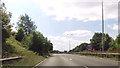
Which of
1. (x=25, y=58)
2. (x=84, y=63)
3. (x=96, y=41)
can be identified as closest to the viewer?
(x=84, y=63)

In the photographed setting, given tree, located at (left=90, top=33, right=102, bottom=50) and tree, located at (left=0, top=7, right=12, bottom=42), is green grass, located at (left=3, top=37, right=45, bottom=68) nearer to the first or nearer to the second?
tree, located at (left=0, top=7, right=12, bottom=42)

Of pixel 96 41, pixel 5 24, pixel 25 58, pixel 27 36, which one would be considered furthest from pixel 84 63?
pixel 96 41

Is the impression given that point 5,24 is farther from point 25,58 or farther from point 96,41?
point 96,41

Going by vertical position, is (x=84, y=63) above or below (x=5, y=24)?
below

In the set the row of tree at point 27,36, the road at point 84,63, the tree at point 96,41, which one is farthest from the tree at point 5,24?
→ the tree at point 96,41

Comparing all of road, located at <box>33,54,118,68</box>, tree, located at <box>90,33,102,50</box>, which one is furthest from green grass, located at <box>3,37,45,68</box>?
tree, located at <box>90,33,102,50</box>

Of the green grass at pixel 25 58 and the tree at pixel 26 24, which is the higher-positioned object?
the tree at pixel 26 24

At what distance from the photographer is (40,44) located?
159 ft

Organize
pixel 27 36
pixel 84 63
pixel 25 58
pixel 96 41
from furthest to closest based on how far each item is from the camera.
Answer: pixel 96 41 → pixel 27 36 → pixel 25 58 → pixel 84 63

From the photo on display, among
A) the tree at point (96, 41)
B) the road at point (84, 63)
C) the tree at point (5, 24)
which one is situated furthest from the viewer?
the tree at point (96, 41)

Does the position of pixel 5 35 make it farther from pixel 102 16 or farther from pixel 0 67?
pixel 102 16

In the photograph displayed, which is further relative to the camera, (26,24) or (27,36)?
(26,24)

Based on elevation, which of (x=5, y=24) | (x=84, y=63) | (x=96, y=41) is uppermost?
(x=96, y=41)

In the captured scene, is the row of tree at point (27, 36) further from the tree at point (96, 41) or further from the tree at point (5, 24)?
the tree at point (96, 41)
